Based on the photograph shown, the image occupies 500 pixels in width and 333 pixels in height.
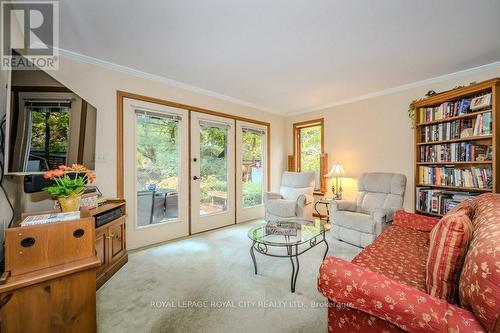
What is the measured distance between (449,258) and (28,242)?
197 centimetres

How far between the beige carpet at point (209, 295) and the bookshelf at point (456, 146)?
1370 mm

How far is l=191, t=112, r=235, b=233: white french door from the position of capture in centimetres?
335

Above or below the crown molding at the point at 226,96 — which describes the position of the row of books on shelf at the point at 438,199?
below

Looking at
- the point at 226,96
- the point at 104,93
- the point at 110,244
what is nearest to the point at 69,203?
the point at 110,244

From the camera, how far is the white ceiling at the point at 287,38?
163cm

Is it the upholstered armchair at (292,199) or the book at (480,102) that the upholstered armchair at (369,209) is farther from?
the book at (480,102)

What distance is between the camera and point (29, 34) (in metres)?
1.90

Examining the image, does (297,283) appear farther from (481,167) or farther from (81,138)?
(481,167)

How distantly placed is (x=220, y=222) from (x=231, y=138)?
150cm

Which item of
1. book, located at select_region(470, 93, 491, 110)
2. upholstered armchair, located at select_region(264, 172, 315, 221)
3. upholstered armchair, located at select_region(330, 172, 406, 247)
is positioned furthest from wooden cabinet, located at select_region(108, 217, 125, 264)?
book, located at select_region(470, 93, 491, 110)

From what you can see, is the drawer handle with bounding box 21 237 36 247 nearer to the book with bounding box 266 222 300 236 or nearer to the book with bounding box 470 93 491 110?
the book with bounding box 266 222 300 236

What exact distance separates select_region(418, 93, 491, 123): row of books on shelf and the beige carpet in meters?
2.03

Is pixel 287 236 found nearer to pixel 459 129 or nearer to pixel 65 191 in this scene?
pixel 65 191

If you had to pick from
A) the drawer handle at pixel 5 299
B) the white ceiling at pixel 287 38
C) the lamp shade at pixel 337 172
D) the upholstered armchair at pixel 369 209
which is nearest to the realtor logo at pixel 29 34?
the white ceiling at pixel 287 38
